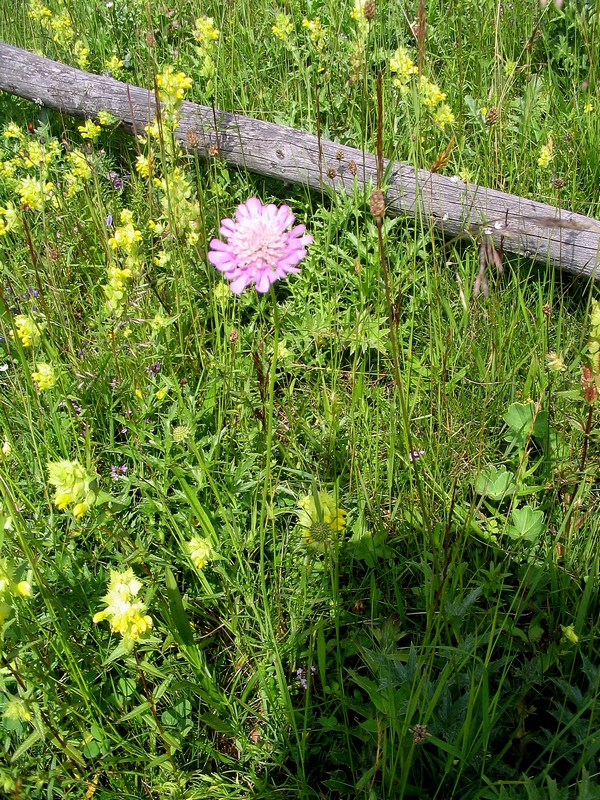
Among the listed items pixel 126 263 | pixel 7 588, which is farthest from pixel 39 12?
pixel 7 588

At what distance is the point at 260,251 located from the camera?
113 cm

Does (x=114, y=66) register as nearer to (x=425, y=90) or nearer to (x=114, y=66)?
(x=114, y=66)

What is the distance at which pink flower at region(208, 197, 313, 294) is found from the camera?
1.10m

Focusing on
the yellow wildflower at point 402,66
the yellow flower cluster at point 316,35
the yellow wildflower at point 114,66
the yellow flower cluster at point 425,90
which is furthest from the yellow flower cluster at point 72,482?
the yellow wildflower at point 114,66

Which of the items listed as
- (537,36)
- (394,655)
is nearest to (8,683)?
(394,655)

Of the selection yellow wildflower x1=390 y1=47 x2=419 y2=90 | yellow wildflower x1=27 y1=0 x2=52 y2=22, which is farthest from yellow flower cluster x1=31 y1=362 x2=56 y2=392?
yellow wildflower x1=27 y1=0 x2=52 y2=22

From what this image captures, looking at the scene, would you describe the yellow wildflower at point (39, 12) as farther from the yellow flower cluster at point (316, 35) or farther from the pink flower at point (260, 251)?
the pink flower at point (260, 251)

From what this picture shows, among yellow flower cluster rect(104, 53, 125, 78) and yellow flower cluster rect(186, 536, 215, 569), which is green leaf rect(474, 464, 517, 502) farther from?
yellow flower cluster rect(104, 53, 125, 78)

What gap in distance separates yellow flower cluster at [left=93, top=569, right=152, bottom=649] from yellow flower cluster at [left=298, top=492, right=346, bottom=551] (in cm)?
42

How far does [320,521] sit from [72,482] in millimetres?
522

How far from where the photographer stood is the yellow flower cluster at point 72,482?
4.02ft

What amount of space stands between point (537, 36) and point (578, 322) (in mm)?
1913

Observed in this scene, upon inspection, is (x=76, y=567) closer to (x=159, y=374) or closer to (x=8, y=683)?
(x=8, y=683)

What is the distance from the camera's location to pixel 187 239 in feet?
7.52
